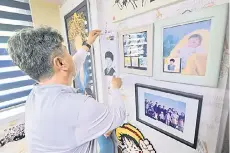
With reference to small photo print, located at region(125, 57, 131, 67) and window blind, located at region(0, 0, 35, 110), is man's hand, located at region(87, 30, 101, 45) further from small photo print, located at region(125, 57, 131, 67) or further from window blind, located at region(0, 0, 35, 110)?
window blind, located at region(0, 0, 35, 110)

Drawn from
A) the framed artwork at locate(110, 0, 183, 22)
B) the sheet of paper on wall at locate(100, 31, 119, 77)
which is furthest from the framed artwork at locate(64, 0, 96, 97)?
the framed artwork at locate(110, 0, 183, 22)

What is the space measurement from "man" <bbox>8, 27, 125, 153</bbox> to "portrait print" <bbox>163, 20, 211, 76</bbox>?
33 cm

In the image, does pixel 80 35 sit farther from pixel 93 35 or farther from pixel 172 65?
pixel 172 65

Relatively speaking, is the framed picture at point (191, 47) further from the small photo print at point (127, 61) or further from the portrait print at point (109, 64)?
the portrait print at point (109, 64)

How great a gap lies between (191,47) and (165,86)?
22 centimetres

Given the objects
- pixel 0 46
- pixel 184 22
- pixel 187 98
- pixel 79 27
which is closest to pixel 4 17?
pixel 0 46

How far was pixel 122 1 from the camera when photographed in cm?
82

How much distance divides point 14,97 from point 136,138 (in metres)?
1.28

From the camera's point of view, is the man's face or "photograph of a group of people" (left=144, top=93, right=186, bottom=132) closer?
"photograph of a group of people" (left=144, top=93, right=186, bottom=132)

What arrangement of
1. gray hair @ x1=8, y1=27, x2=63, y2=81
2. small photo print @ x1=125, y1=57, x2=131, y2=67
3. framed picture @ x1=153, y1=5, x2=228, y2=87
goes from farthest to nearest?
small photo print @ x1=125, y1=57, x2=131, y2=67, gray hair @ x1=8, y1=27, x2=63, y2=81, framed picture @ x1=153, y1=5, x2=228, y2=87

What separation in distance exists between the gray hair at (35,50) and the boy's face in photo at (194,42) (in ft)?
1.85

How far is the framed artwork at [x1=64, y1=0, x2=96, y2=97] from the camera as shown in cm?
114

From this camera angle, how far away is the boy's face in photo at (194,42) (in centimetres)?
55

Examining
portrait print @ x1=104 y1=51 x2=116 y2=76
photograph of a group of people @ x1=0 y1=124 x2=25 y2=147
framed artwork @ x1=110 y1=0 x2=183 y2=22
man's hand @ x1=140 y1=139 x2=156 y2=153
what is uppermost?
framed artwork @ x1=110 y1=0 x2=183 y2=22
